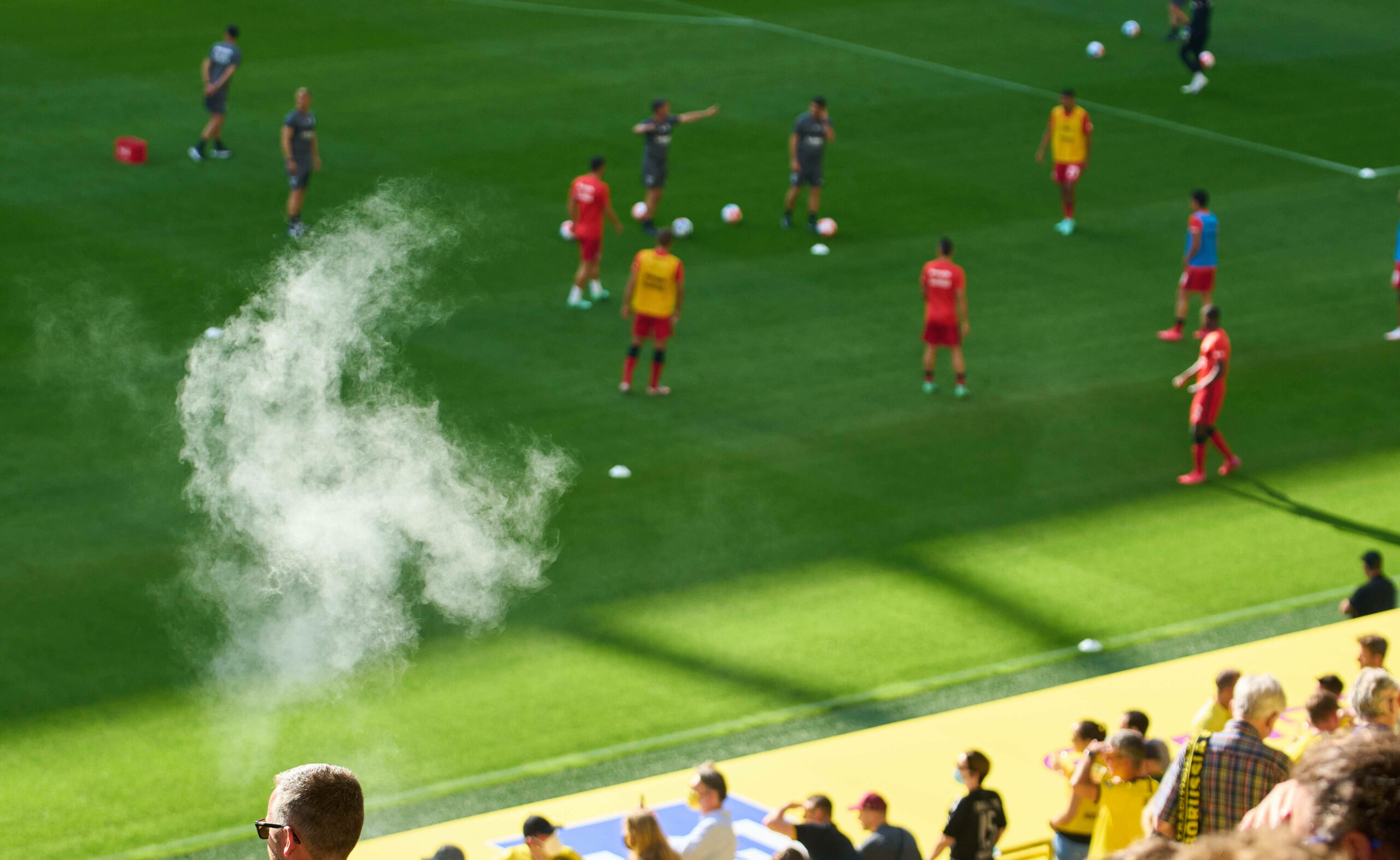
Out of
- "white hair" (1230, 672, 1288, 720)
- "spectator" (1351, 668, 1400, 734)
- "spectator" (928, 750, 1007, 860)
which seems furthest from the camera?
"spectator" (928, 750, 1007, 860)

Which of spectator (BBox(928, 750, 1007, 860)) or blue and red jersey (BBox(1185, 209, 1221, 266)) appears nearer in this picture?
spectator (BBox(928, 750, 1007, 860))

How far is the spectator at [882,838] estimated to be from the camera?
28.4 ft

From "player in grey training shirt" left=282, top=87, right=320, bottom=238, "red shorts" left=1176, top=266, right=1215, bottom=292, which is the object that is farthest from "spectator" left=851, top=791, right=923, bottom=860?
"player in grey training shirt" left=282, top=87, right=320, bottom=238

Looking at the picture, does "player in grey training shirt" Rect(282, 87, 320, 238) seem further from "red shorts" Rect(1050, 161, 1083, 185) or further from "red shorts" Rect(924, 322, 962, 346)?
"red shorts" Rect(1050, 161, 1083, 185)

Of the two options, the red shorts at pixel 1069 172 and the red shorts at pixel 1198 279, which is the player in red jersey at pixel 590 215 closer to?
the red shorts at pixel 1198 279

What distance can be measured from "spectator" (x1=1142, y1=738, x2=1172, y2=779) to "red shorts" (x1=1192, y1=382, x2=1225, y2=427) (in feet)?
22.6

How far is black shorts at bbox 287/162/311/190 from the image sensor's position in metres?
20.2

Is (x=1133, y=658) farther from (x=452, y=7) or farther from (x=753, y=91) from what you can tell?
(x=452, y=7)

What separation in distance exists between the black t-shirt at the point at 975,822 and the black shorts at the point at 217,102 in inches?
690

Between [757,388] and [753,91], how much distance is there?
11.9 m

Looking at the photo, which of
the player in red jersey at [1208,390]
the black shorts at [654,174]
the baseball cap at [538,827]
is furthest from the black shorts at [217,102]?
the baseball cap at [538,827]

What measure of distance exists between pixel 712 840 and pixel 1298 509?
9046 millimetres

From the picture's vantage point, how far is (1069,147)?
22.2 m

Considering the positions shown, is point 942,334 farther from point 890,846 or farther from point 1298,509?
point 890,846
